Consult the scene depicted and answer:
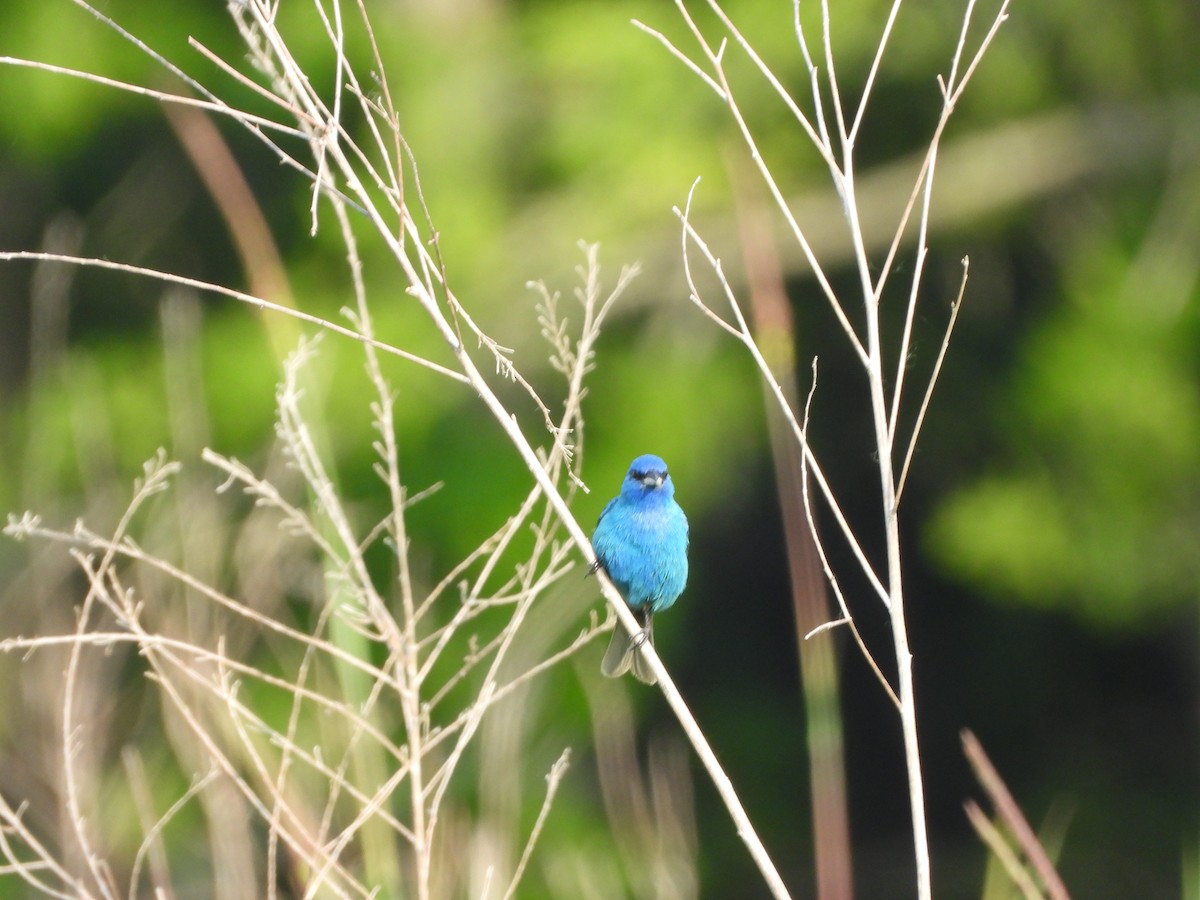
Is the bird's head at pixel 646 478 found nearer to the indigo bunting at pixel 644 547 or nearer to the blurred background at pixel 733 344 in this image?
the indigo bunting at pixel 644 547

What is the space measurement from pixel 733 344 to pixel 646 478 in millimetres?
4873

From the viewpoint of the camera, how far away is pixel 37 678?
5059 mm

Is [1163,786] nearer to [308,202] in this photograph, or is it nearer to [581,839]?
[581,839]

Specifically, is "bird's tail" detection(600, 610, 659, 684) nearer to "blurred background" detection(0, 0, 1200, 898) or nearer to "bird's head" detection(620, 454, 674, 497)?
"bird's head" detection(620, 454, 674, 497)

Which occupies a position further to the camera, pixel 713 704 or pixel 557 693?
pixel 713 704

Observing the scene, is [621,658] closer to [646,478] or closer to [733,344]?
[646,478]

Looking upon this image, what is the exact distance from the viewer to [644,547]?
14.5 ft

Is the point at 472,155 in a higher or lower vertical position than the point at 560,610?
higher

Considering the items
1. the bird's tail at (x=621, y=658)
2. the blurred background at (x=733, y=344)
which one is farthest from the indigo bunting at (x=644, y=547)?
the blurred background at (x=733, y=344)

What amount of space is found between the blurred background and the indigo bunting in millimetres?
2793

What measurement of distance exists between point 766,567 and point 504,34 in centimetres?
435

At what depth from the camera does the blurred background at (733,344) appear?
7867 millimetres

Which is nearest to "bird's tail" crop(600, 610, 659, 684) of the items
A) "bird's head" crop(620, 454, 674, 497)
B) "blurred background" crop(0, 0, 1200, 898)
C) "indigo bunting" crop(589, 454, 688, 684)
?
"indigo bunting" crop(589, 454, 688, 684)

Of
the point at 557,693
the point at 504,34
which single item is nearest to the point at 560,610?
the point at 557,693
